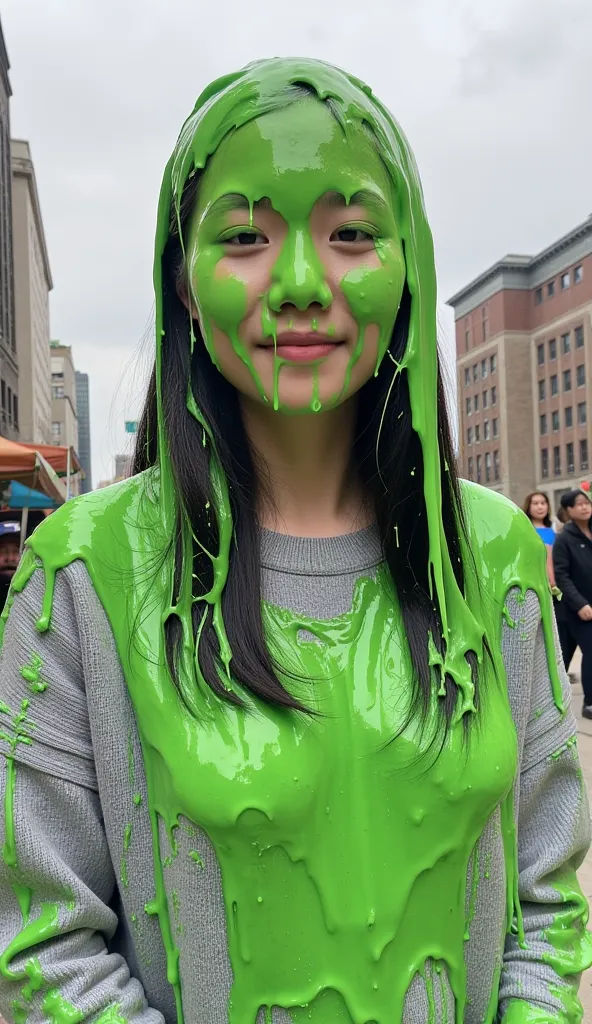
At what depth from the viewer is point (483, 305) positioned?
5869 cm

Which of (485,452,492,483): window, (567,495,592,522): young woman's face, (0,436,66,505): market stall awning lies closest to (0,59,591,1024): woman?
(0,436,66,505): market stall awning

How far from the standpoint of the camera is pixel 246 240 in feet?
3.25

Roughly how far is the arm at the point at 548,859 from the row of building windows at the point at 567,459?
2039 inches

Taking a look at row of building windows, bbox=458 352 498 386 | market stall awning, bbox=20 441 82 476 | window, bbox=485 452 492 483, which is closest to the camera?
market stall awning, bbox=20 441 82 476

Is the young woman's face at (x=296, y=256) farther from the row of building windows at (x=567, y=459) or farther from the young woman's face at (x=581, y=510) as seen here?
the row of building windows at (x=567, y=459)

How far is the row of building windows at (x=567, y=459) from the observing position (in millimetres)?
50312

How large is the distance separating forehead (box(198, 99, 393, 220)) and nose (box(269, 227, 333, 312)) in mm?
32

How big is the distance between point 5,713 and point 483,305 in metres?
61.1

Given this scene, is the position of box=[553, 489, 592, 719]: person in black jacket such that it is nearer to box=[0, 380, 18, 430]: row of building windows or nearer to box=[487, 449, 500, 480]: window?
box=[0, 380, 18, 430]: row of building windows

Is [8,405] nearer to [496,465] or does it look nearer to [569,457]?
[496,465]

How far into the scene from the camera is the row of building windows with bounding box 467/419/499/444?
58.3 metres

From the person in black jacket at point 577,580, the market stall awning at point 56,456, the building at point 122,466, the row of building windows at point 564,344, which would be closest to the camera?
the building at point 122,466

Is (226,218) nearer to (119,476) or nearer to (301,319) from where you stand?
(301,319)

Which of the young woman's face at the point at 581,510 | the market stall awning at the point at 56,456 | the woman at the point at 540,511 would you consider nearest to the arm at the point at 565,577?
the young woman's face at the point at 581,510
